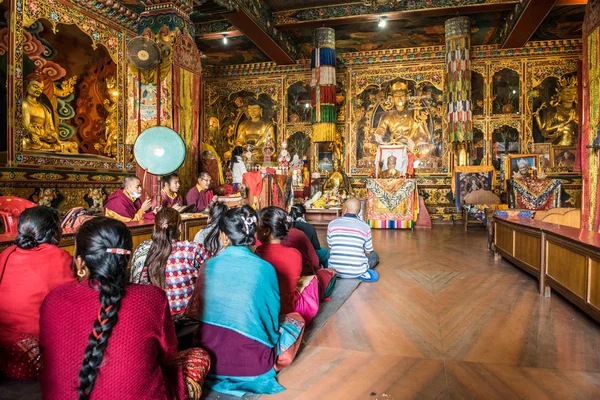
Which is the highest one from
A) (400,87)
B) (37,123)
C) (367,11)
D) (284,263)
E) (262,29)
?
(367,11)

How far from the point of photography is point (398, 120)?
12.2 metres

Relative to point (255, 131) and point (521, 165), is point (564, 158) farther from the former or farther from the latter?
point (255, 131)

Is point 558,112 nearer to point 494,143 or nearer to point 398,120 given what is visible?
point 494,143

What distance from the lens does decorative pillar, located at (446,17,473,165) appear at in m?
9.97

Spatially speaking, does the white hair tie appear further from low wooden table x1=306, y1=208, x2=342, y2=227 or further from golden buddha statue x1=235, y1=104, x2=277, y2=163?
golden buddha statue x1=235, y1=104, x2=277, y2=163

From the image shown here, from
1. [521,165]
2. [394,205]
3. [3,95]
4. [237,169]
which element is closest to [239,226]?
[3,95]

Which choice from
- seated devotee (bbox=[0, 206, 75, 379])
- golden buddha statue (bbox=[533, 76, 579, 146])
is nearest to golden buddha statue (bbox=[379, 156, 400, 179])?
golden buddha statue (bbox=[533, 76, 579, 146])

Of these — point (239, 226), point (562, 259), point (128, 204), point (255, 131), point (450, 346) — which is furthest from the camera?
point (255, 131)

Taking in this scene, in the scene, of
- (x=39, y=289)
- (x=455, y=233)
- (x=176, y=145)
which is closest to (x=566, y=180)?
(x=455, y=233)

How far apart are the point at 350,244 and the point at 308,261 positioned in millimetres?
842

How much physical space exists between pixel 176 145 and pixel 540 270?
416cm

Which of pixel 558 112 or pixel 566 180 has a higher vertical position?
pixel 558 112

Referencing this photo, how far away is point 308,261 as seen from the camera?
3.56 meters

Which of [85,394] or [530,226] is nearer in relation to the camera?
[85,394]
